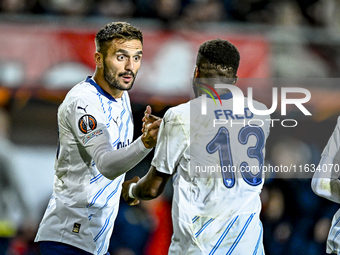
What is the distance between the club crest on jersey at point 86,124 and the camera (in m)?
3.11

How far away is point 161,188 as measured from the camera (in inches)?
112

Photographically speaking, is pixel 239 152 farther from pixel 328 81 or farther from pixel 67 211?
pixel 328 81

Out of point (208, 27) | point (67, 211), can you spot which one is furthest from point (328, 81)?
point (67, 211)

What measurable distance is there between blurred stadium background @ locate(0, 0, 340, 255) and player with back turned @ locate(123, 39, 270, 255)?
2752mm

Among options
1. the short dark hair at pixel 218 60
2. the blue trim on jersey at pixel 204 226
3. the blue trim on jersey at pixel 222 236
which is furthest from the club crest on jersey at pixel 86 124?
the blue trim on jersey at pixel 222 236

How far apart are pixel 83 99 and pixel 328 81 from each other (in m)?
3.66

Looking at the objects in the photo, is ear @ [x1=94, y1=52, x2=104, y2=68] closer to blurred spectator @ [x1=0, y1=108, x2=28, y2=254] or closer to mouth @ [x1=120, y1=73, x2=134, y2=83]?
mouth @ [x1=120, y1=73, x2=134, y2=83]

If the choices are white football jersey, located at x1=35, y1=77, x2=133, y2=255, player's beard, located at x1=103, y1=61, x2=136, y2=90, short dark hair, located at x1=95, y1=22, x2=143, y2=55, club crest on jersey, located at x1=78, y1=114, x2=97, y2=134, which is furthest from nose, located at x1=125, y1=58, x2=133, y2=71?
club crest on jersey, located at x1=78, y1=114, x2=97, y2=134

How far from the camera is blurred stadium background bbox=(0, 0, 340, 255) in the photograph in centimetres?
544


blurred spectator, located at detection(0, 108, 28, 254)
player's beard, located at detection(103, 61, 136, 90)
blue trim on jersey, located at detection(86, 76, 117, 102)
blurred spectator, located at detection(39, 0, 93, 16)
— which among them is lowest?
blurred spectator, located at detection(0, 108, 28, 254)

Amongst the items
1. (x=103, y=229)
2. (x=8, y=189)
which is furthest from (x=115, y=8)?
(x=103, y=229)

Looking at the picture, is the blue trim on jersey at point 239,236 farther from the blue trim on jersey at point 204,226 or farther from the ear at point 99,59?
the ear at point 99,59

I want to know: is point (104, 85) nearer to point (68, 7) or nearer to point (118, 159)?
point (118, 159)

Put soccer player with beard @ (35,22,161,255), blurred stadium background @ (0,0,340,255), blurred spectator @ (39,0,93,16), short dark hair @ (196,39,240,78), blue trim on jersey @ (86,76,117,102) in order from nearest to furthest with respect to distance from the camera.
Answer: short dark hair @ (196,39,240,78) → soccer player with beard @ (35,22,161,255) → blue trim on jersey @ (86,76,117,102) → blurred stadium background @ (0,0,340,255) → blurred spectator @ (39,0,93,16)
